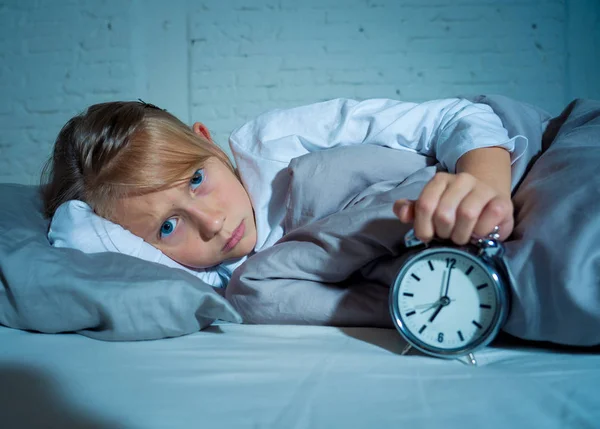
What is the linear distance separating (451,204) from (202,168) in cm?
66

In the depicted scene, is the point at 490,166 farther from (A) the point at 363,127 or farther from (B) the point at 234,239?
(B) the point at 234,239

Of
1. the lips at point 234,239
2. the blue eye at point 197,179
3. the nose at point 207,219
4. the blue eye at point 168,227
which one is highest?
the blue eye at point 197,179

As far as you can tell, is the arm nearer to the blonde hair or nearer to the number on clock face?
the blonde hair

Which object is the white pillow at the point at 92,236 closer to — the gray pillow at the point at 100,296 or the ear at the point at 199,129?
the gray pillow at the point at 100,296

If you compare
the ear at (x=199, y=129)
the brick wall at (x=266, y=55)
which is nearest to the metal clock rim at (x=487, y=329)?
the ear at (x=199, y=129)

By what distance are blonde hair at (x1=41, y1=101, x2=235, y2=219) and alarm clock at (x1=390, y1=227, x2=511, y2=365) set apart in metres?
0.59

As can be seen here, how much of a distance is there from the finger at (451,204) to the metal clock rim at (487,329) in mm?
43

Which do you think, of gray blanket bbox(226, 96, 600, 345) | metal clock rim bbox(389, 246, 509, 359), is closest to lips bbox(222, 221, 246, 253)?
gray blanket bbox(226, 96, 600, 345)

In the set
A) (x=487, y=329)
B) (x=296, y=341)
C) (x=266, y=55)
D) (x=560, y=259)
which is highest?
(x=266, y=55)

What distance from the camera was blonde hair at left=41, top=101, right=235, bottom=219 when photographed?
107 cm

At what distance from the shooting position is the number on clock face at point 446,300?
2.25 feet

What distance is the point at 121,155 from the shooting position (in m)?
1.09

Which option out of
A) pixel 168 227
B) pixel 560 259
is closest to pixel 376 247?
pixel 560 259

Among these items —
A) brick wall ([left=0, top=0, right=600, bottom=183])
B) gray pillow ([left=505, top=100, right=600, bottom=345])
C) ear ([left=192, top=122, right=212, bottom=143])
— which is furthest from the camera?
brick wall ([left=0, top=0, right=600, bottom=183])
